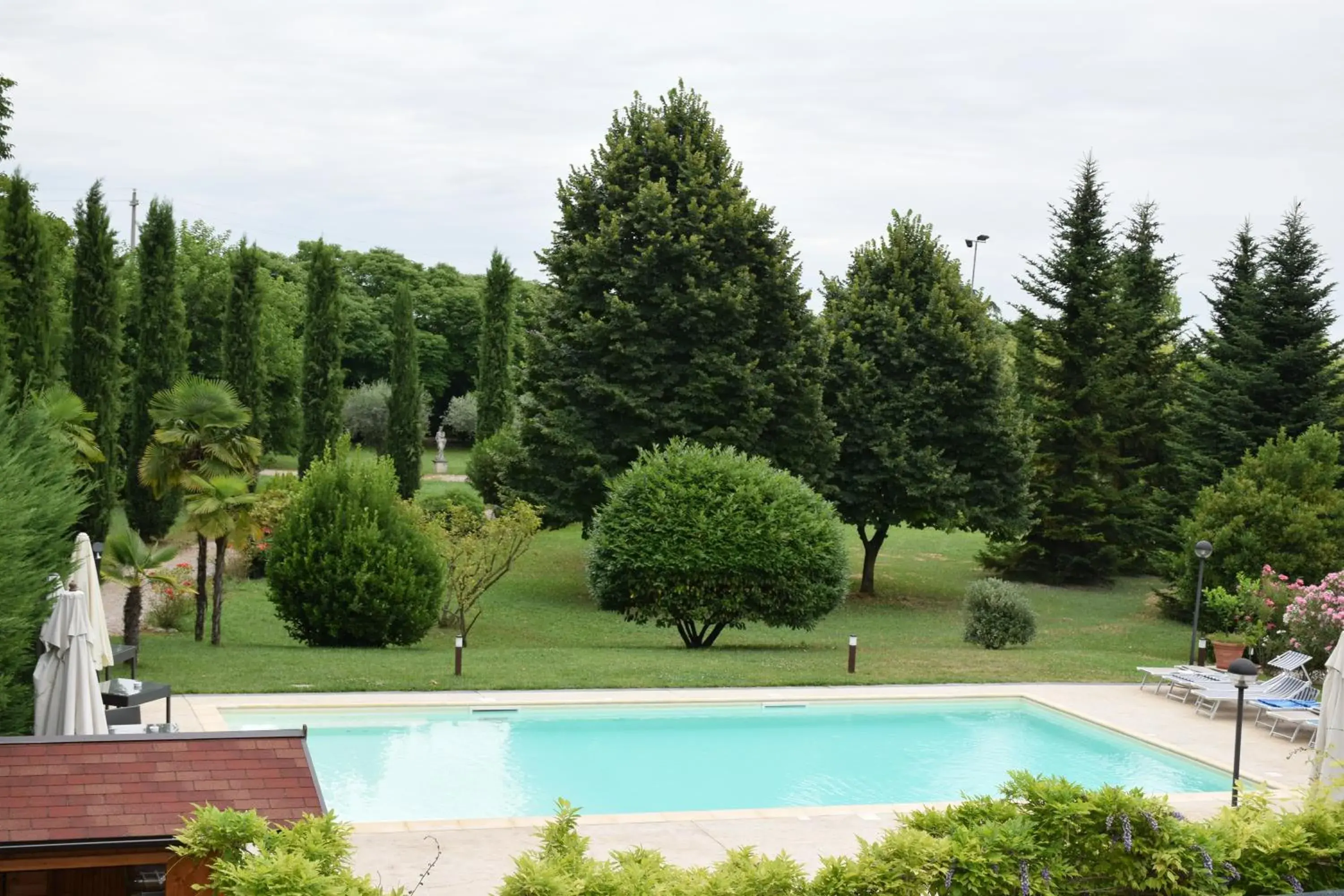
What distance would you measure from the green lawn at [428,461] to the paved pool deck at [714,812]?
25.1 meters

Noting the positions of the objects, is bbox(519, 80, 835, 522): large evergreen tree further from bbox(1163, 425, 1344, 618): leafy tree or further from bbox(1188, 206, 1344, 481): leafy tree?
bbox(1188, 206, 1344, 481): leafy tree

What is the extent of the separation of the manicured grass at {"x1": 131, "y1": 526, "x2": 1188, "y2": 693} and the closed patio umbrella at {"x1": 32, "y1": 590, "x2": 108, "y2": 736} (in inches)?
199

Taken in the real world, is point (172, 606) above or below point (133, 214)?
below

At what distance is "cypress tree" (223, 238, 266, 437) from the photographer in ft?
105

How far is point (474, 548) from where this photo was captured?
22.0 m

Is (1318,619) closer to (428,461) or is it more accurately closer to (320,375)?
(320,375)

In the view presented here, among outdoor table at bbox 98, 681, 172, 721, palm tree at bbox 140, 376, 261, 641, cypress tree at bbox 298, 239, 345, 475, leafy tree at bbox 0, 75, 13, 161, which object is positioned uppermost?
leafy tree at bbox 0, 75, 13, 161

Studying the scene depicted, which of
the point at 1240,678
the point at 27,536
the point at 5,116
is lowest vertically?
the point at 1240,678

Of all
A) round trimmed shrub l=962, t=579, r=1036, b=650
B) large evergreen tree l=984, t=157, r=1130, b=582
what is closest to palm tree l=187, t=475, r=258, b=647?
round trimmed shrub l=962, t=579, r=1036, b=650

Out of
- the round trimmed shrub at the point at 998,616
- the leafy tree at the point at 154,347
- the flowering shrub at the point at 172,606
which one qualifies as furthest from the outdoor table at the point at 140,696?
the leafy tree at the point at 154,347

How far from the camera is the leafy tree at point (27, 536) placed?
407 inches

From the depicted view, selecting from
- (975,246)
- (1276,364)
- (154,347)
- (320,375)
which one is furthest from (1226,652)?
(975,246)

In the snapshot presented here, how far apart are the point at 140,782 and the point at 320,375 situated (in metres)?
26.3

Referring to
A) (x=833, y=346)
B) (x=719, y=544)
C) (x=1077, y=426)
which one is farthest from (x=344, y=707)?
(x=1077, y=426)
